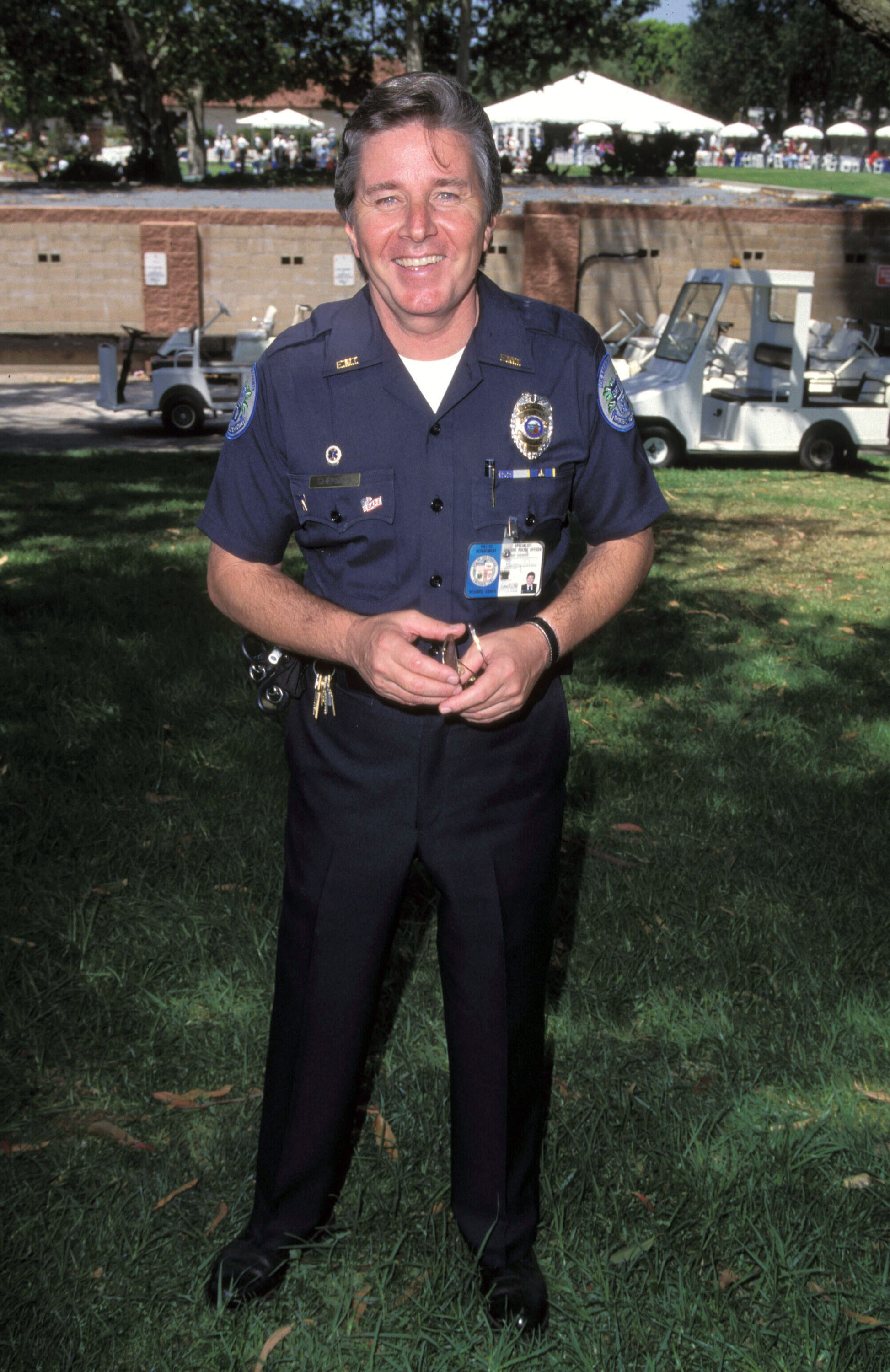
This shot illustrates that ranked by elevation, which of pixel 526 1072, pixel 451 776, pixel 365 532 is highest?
pixel 365 532

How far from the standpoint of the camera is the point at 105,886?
13.4ft

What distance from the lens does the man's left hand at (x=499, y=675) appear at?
6.62 feet

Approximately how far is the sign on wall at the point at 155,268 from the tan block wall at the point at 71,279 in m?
0.43

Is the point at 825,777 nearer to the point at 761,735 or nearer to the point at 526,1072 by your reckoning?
the point at 761,735

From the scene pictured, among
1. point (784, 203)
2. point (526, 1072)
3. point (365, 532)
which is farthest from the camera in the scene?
point (784, 203)

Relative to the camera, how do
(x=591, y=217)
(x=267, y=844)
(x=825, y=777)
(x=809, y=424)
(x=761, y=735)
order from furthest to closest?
(x=591, y=217) < (x=809, y=424) < (x=761, y=735) < (x=825, y=777) < (x=267, y=844)

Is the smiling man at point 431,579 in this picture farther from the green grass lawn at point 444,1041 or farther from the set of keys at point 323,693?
the green grass lawn at point 444,1041

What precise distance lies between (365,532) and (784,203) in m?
32.3

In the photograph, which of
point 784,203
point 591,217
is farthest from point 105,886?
point 784,203

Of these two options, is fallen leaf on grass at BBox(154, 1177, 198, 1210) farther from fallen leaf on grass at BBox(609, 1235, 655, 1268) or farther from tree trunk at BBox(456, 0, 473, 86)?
tree trunk at BBox(456, 0, 473, 86)

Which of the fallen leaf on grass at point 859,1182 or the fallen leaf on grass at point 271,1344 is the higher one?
the fallen leaf on grass at point 859,1182

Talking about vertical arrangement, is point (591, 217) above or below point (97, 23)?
below

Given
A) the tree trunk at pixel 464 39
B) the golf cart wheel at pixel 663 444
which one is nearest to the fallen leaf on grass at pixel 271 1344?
the golf cart wheel at pixel 663 444

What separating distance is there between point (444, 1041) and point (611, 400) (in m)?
1.87
